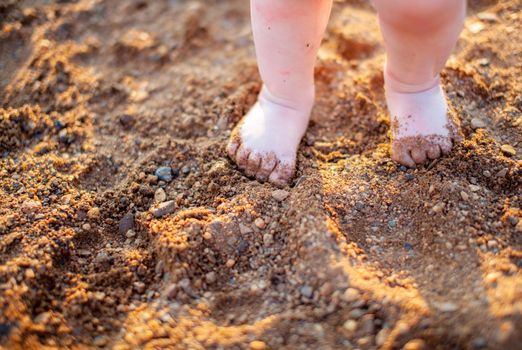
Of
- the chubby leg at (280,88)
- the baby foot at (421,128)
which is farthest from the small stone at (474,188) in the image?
the chubby leg at (280,88)

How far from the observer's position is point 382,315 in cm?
103

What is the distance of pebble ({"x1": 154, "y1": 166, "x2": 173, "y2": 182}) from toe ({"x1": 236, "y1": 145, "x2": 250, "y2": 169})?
0.66ft

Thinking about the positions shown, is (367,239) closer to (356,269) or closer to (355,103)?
(356,269)

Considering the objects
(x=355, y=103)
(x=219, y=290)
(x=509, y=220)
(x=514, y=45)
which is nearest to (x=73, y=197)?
(x=219, y=290)

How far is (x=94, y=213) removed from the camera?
1.31m

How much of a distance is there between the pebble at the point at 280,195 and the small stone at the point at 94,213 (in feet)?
1.57

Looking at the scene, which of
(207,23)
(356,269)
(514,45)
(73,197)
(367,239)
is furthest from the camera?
(207,23)

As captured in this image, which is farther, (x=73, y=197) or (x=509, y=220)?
(x=73, y=197)

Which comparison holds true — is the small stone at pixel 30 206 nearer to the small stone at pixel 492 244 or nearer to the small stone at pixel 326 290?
the small stone at pixel 326 290

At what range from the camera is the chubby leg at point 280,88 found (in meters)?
1.29

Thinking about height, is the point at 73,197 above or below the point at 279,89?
below

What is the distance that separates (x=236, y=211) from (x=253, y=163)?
0.19 metres

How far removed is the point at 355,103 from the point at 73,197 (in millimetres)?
931

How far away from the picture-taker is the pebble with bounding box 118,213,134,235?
51.5 inches
